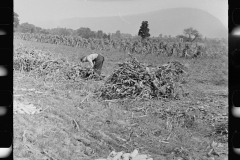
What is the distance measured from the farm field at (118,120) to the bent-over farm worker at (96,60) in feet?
Result: 0.17

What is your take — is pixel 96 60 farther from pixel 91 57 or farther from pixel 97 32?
pixel 97 32

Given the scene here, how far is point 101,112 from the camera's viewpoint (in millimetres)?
3199

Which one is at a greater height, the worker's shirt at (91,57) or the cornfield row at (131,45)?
the cornfield row at (131,45)

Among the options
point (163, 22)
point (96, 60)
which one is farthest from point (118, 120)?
point (163, 22)

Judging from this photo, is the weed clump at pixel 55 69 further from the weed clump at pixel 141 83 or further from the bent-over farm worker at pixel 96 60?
the weed clump at pixel 141 83

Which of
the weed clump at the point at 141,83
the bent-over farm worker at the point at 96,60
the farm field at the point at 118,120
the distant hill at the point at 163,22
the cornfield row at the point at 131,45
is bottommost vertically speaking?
the farm field at the point at 118,120

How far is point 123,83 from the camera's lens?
3207mm

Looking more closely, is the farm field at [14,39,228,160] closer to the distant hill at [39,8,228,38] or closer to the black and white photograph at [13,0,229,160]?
the black and white photograph at [13,0,229,160]

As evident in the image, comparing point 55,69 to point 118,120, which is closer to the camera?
point 118,120

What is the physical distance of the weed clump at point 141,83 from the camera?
10.5 ft

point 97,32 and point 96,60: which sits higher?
point 97,32

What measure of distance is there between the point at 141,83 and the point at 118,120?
45cm

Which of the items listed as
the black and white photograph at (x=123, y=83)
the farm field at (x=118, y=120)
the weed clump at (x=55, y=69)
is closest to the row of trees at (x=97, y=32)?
the black and white photograph at (x=123, y=83)

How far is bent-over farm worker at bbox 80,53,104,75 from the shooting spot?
3.20 meters
